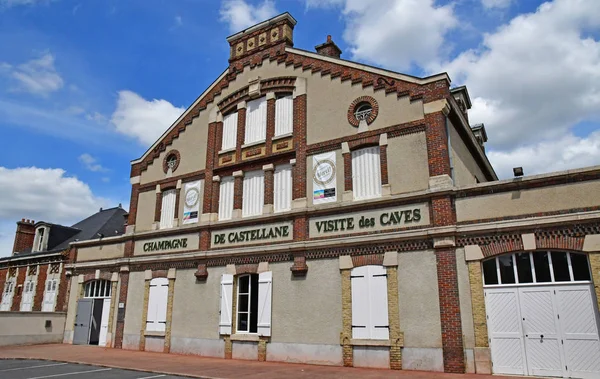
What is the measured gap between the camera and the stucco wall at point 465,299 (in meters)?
11.5

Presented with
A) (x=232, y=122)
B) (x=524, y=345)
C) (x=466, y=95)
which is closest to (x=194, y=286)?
(x=232, y=122)

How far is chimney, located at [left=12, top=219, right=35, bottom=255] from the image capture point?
27969 mm

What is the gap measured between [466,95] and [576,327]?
11.1 meters

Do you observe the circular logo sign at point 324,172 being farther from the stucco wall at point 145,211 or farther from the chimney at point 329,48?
the stucco wall at point 145,211

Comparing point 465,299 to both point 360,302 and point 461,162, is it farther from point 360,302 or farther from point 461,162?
point 461,162

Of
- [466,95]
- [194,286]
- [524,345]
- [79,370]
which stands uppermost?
[466,95]

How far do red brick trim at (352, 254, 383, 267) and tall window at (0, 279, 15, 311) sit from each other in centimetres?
2172

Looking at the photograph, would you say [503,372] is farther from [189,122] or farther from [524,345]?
[189,122]

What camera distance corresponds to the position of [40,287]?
23.4 meters

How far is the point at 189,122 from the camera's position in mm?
19516

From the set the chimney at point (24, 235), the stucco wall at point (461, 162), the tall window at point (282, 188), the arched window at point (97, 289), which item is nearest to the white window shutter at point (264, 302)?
the tall window at point (282, 188)

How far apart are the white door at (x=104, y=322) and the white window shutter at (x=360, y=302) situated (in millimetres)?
11677

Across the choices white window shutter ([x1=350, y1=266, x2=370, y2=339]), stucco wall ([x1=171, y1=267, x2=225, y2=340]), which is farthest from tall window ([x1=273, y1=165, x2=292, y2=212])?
white window shutter ([x1=350, y1=266, x2=370, y2=339])

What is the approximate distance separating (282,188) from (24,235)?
21117 millimetres
